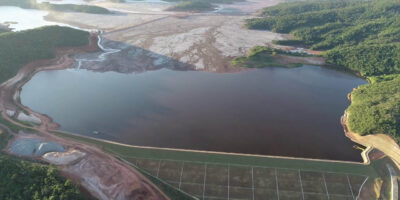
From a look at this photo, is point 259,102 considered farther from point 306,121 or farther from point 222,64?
point 222,64

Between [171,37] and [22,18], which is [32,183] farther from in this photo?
[22,18]

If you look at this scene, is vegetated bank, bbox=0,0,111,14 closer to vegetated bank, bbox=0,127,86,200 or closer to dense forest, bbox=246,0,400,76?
dense forest, bbox=246,0,400,76

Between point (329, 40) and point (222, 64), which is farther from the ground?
point (329, 40)

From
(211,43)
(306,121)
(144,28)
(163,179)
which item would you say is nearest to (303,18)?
(211,43)

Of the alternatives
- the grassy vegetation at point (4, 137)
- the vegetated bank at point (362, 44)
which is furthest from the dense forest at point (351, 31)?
the grassy vegetation at point (4, 137)

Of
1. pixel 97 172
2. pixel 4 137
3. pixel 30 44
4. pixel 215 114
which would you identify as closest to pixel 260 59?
pixel 215 114
